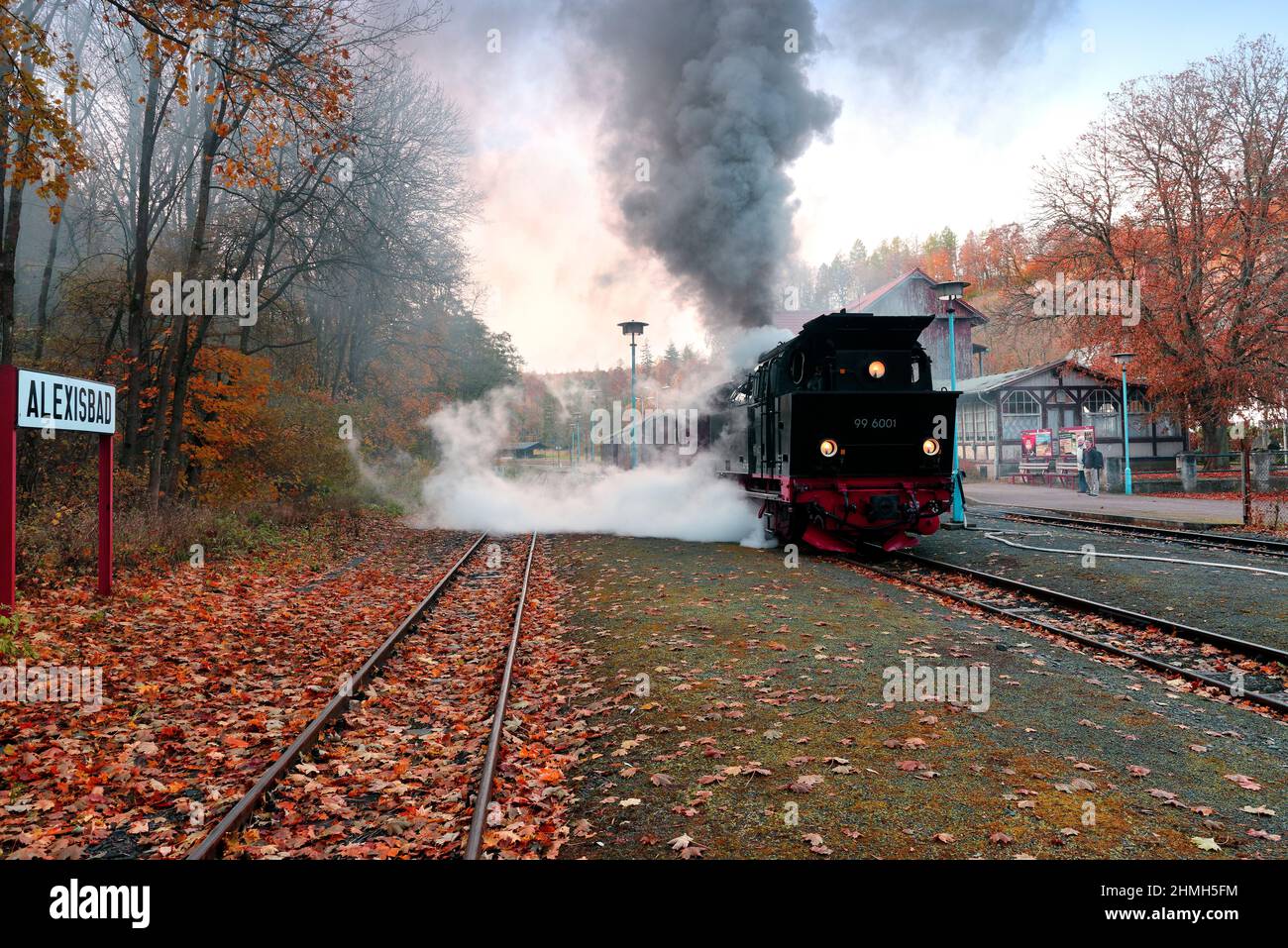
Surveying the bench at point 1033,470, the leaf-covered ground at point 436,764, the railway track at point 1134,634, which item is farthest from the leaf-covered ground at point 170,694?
the bench at point 1033,470

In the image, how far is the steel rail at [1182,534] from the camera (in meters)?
13.2

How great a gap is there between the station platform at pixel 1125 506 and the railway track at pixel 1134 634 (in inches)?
359

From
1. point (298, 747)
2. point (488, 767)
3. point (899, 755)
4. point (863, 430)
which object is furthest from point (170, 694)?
point (863, 430)

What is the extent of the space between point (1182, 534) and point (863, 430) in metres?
7.09

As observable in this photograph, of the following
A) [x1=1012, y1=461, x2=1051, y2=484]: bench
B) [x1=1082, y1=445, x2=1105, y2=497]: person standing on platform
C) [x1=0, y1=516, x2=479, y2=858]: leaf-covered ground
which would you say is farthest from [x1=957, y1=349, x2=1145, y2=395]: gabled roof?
[x1=0, y1=516, x2=479, y2=858]: leaf-covered ground

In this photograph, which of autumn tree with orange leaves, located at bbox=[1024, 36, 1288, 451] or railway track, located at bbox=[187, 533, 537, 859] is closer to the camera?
railway track, located at bbox=[187, 533, 537, 859]

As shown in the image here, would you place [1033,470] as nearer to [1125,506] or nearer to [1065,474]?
[1065,474]

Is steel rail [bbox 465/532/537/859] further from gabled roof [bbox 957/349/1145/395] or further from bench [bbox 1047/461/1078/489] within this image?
gabled roof [bbox 957/349/1145/395]

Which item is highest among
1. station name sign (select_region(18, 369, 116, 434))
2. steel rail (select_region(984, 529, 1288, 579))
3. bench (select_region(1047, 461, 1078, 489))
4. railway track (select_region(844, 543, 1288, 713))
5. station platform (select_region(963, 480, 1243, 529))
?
station name sign (select_region(18, 369, 116, 434))

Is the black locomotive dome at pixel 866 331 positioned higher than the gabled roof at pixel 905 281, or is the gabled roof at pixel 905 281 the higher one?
the gabled roof at pixel 905 281

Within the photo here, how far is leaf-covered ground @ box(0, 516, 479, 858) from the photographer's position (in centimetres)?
438

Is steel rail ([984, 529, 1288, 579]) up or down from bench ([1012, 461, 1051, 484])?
down

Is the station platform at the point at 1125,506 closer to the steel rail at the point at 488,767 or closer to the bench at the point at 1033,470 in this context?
the bench at the point at 1033,470

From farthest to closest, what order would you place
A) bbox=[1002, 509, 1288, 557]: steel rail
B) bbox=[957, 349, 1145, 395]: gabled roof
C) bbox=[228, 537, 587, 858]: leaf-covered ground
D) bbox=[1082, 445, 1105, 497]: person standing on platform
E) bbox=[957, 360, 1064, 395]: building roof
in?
bbox=[957, 360, 1064, 395]: building roof → bbox=[957, 349, 1145, 395]: gabled roof → bbox=[1082, 445, 1105, 497]: person standing on platform → bbox=[1002, 509, 1288, 557]: steel rail → bbox=[228, 537, 587, 858]: leaf-covered ground
